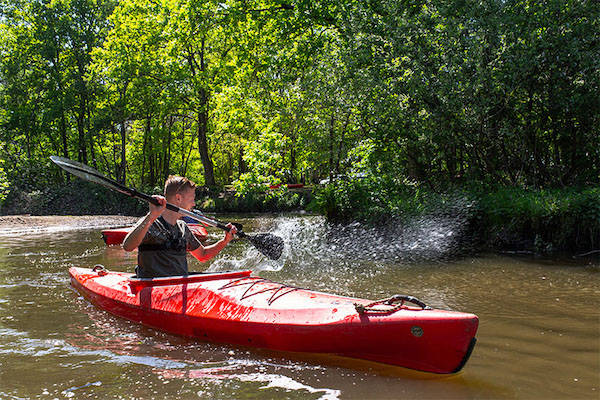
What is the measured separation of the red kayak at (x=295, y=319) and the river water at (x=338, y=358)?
0.33ft

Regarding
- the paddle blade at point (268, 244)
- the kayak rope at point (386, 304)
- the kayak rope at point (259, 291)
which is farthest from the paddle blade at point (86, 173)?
the kayak rope at point (386, 304)

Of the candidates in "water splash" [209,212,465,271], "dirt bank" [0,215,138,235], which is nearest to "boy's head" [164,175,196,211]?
"water splash" [209,212,465,271]

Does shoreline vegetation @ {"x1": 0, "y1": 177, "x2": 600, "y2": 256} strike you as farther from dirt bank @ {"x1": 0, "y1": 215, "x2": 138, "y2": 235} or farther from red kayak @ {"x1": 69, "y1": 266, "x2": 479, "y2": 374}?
dirt bank @ {"x1": 0, "y1": 215, "x2": 138, "y2": 235}

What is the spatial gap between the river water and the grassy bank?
764 mm

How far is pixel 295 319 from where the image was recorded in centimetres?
343

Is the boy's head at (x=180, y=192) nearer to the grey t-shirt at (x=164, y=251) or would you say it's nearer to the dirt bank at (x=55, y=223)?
the grey t-shirt at (x=164, y=251)

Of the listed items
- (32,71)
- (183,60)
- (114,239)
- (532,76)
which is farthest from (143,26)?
(532,76)

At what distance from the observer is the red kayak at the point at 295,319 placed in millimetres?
2910

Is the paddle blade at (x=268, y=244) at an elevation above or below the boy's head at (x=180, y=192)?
below

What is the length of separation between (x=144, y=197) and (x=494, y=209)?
19.3 ft

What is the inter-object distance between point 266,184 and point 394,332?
23.3ft

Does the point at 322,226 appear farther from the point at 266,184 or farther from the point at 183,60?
the point at 183,60

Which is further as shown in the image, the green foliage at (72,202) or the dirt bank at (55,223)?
the green foliage at (72,202)

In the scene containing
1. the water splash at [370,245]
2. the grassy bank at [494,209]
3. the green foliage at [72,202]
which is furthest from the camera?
the green foliage at [72,202]
